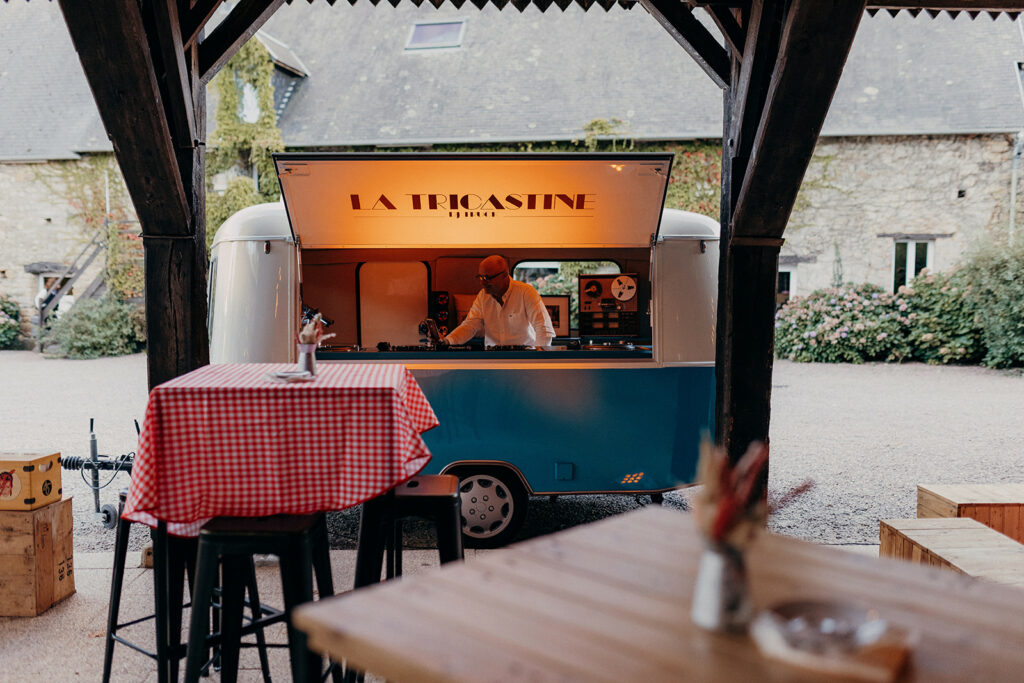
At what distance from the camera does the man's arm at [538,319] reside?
20.4 feet

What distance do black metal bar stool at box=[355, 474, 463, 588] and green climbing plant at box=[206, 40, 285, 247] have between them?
1427 centimetres

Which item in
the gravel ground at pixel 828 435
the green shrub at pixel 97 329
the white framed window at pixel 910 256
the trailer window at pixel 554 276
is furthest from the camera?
the green shrub at pixel 97 329

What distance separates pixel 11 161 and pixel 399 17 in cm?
1000

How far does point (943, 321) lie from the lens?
14.9m

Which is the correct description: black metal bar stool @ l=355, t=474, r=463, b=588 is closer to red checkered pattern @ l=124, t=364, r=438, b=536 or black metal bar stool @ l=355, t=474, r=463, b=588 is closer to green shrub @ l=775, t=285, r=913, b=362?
red checkered pattern @ l=124, t=364, r=438, b=536

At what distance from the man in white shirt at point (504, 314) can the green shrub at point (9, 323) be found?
16.8 meters

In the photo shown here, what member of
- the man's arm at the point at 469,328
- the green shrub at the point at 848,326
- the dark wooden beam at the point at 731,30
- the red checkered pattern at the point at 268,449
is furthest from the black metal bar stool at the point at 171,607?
the green shrub at the point at 848,326

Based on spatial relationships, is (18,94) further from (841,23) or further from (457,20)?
(841,23)

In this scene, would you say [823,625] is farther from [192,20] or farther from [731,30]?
[192,20]

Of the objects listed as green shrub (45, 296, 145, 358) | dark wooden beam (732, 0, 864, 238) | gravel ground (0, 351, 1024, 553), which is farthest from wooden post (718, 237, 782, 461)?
green shrub (45, 296, 145, 358)

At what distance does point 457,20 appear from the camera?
18547 millimetres

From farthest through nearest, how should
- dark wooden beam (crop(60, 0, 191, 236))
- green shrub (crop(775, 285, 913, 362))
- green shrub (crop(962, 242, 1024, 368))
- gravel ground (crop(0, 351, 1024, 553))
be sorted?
1. green shrub (crop(775, 285, 913, 362))
2. green shrub (crop(962, 242, 1024, 368))
3. gravel ground (crop(0, 351, 1024, 553))
4. dark wooden beam (crop(60, 0, 191, 236))

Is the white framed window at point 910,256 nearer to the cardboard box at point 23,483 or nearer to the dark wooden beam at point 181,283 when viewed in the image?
the dark wooden beam at point 181,283

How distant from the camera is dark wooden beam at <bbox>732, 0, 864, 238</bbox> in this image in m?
3.61
